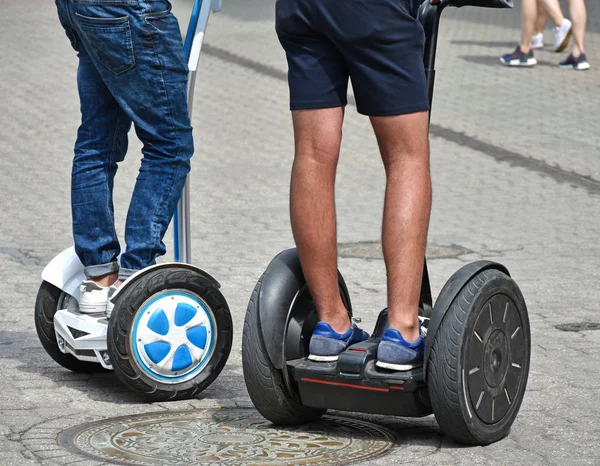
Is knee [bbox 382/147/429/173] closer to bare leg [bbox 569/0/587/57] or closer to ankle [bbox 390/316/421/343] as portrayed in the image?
ankle [bbox 390/316/421/343]

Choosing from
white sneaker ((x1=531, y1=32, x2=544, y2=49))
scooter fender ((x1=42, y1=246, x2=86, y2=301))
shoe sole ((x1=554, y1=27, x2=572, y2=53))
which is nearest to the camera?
scooter fender ((x1=42, y1=246, x2=86, y2=301))

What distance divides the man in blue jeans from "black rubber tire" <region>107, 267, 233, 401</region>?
0.21 meters

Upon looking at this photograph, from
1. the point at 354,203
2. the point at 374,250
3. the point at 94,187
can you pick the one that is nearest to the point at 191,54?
the point at 94,187

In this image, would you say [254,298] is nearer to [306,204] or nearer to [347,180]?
[306,204]

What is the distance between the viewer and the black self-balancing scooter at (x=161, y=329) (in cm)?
443

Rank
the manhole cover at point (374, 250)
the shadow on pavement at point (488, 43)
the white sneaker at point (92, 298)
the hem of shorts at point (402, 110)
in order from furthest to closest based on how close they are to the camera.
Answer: the shadow on pavement at point (488, 43) → the manhole cover at point (374, 250) → the white sneaker at point (92, 298) → the hem of shorts at point (402, 110)

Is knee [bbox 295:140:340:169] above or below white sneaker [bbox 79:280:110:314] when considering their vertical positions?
above

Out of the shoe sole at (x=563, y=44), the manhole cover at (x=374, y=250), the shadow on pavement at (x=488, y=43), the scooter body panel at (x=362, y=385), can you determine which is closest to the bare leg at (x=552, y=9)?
the shoe sole at (x=563, y=44)

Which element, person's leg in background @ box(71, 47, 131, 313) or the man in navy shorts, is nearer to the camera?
the man in navy shorts

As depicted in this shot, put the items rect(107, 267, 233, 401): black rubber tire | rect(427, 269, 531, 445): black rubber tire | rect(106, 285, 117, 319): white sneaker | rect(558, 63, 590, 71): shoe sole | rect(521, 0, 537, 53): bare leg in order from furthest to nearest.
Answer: rect(558, 63, 590, 71): shoe sole < rect(521, 0, 537, 53): bare leg < rect(106, 285, 117, 319): white sneaker < rect(107, 267, 233, 401): black rubber tire < rect(427, 269, 531, 445): black rubber tire

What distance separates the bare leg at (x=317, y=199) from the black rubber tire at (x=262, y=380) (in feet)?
0.67

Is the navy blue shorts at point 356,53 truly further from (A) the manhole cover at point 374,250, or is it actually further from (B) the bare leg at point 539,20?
(B) the bare leg at point 539,20

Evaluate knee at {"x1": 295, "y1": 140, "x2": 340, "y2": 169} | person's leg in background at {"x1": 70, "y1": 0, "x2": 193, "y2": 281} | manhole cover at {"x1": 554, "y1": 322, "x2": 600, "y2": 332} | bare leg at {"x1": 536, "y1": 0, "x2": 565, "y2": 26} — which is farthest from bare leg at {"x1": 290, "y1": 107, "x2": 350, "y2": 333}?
bare leg at {"x1": 536, "y1": 0, "x2": 565, "y2": 26}

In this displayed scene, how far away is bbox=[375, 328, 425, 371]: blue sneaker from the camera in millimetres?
3922
